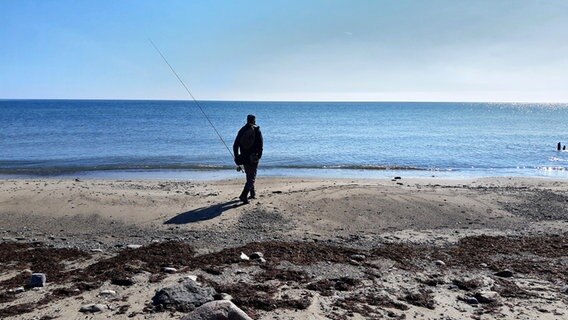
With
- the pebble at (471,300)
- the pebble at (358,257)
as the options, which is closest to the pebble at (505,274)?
the pebble at (471,300)

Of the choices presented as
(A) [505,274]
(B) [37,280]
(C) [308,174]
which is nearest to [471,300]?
(A) [505,274]

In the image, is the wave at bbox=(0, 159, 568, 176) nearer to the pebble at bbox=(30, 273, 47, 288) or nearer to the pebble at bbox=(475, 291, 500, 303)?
the pebble at bbox=(30, 273, 47, 288)

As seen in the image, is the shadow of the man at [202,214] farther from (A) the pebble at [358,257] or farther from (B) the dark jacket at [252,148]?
(A) the pebble at [358,257]

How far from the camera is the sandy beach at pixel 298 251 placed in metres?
6.27

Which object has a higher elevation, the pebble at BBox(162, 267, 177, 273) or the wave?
the pebble at BBox(162, 267, 177, 273)

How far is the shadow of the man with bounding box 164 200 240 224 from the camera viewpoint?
11.0 meters

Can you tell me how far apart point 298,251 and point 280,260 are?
0.62m

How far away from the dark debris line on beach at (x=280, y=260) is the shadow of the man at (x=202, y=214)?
1.91 metres

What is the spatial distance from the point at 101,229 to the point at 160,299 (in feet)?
17.2

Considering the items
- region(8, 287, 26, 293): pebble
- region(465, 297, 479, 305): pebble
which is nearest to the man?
region(8, 287, 26, 293): pebble

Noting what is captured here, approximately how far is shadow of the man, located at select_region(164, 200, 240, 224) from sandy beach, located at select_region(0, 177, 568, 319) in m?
0.06

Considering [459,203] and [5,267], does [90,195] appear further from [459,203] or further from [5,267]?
[459,203]

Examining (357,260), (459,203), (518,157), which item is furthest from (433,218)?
(518,157)

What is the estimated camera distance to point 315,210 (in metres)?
11.8
